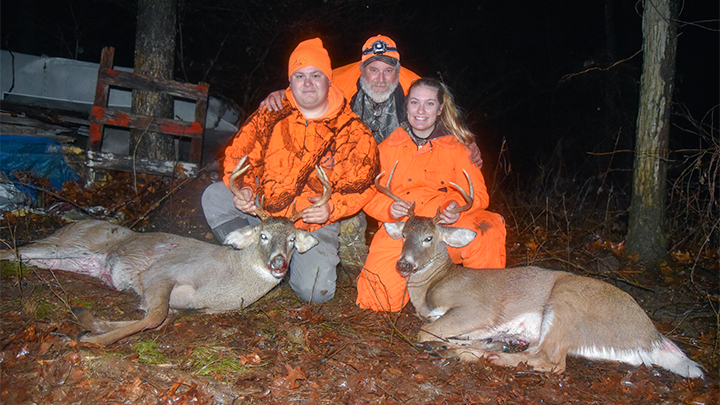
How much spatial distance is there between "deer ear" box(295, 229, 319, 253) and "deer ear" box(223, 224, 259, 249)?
36cm

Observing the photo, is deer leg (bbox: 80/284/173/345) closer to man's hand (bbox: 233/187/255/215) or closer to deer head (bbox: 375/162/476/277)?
man's hand (bbox: 233/187/255/215)

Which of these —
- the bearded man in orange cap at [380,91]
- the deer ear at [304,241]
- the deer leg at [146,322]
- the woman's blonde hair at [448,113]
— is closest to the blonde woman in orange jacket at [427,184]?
the woman's blonde hair at [448,113]

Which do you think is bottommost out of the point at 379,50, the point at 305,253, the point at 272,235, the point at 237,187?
the point at 305,253

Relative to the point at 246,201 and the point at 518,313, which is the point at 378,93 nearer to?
the point at 246,201

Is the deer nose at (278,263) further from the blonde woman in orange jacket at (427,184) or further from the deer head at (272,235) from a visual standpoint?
the blonde woman in orange jacket at (427,184)

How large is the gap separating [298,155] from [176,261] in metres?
1.37

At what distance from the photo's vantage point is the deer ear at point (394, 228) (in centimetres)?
416

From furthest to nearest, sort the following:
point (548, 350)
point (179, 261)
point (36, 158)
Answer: point (36, 158), point (179, 261), point (548, 350)

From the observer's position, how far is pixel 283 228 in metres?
3.79

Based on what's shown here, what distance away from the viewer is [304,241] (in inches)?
158

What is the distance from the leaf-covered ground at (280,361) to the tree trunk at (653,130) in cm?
82

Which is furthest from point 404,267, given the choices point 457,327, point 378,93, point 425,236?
point 378,93

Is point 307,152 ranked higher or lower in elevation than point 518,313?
higher

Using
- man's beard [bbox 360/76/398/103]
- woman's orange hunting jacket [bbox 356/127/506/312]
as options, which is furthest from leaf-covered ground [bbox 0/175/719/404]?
man's beard [bbox 360/76/398/103]
